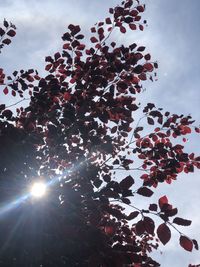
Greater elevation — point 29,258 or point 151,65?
point 151,65

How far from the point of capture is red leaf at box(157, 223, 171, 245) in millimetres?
2383

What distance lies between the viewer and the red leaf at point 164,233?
238 cm

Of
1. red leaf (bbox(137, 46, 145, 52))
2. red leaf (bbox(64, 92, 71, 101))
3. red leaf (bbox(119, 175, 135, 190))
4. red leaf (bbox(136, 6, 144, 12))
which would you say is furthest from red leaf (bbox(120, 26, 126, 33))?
red leaf (bbox(119, 175, 135, 190))

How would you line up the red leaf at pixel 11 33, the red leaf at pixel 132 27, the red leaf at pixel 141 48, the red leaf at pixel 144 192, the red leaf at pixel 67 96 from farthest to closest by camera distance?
1. the red leaf at pixel 11 33
2. the red leaf at pixel 132 27
3. the red leaf at pixel 67 96
4. the red leaf at pixel 141 48
5. the red leaf at pixel 144 192

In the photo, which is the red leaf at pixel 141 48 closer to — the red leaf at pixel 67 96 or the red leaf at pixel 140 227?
the red leaf at pixel 67 96

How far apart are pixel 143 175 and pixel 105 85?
1733mm

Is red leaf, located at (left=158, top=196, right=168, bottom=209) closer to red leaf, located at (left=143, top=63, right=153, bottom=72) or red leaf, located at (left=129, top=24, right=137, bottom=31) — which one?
red leaf, located at (left=143, top=63, right=153, bottom=72)

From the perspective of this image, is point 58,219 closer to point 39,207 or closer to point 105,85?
point 39,207

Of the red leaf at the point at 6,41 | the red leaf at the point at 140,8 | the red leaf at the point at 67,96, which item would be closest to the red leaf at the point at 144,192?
the red leaf at the point at 67,96

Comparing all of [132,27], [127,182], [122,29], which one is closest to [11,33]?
[122,29]

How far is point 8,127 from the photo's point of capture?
212 inches

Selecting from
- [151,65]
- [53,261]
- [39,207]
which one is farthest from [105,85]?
[53,261]

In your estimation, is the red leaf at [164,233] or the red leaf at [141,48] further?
→ the red leaf at [141,48]

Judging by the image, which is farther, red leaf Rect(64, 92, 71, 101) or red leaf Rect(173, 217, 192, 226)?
red leaf Rect(64, 92, 71, 101)
